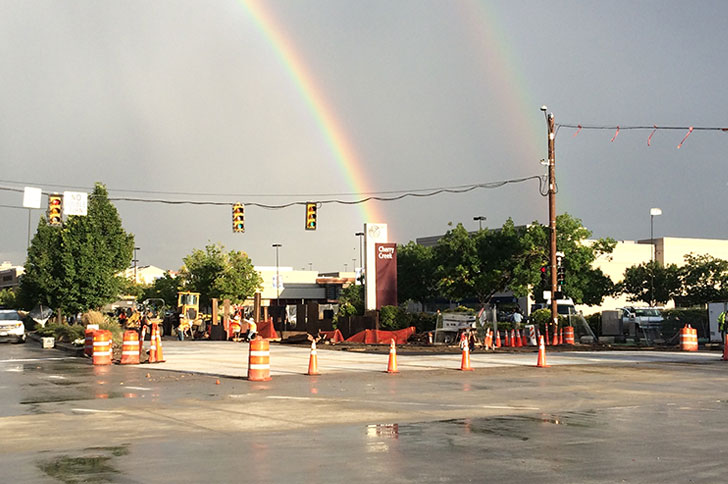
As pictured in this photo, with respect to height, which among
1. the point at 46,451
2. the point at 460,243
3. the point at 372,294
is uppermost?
the point at 460,243

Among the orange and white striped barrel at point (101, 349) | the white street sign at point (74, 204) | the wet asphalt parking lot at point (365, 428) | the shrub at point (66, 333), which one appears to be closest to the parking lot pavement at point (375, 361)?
the orange and white striped barrel at point (101, 349)

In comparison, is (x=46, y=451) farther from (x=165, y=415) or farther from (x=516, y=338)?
(x=516, y=338)

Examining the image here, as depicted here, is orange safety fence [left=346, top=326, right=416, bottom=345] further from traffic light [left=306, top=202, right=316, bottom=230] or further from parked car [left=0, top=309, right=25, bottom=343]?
parked car [left=0, top=309, right=25, bottom=343]

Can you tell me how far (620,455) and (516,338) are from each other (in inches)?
1178

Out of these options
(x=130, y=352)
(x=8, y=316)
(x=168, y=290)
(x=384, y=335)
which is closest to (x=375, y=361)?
(x=130, y=352)

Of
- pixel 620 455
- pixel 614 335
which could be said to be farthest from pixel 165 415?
pixel 614 335

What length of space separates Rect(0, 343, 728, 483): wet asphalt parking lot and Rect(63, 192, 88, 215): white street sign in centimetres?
1707

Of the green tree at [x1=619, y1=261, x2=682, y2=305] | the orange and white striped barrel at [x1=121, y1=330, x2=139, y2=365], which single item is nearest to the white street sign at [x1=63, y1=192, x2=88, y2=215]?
the orange and white striped barrel at [x1=121, y1=330, x2=139, y2=365]

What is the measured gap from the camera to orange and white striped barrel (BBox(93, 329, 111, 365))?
85.0 feet

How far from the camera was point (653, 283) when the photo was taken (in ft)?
269

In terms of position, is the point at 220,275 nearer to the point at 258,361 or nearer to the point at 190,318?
the point at 190,318

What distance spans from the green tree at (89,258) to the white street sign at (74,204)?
42.5ft

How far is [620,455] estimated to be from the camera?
9.86 m

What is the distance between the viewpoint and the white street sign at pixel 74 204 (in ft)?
124
